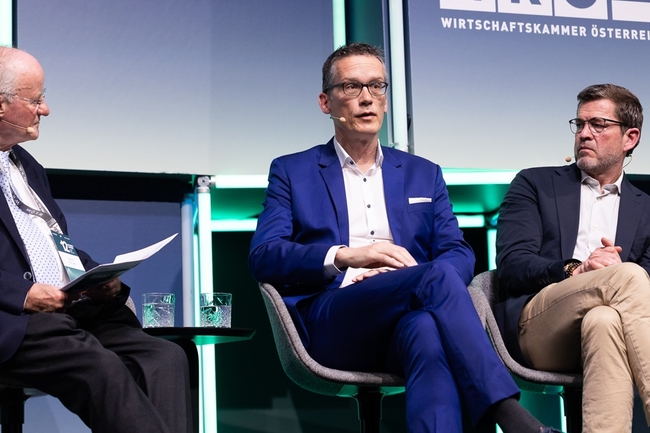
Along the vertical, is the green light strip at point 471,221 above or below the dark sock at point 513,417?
above

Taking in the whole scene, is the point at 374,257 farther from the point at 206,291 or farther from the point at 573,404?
the point at 206,291

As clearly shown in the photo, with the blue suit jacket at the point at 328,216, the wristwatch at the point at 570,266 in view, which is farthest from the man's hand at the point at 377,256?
the wristwatch at the point at 570,266

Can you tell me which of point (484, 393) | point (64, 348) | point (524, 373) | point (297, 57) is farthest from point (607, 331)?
point (297, 57)

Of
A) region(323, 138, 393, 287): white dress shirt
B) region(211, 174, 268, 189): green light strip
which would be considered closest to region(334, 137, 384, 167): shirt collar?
region(323, 138, 393, 287): white dress shirt

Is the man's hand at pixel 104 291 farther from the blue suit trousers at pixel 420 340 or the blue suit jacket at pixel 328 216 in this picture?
the blue suit trousers at pixel 420 340

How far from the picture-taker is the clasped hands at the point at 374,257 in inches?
109

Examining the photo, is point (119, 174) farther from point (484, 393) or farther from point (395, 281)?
point (484, 393)

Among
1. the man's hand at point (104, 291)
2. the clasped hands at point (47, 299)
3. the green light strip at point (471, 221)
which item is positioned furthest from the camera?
the green light strip at point (471, 221)

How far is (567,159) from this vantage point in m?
3.78

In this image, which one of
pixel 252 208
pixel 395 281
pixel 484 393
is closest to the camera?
pixel 484 393

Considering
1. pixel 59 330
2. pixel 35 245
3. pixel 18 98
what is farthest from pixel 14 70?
pixel 59 330

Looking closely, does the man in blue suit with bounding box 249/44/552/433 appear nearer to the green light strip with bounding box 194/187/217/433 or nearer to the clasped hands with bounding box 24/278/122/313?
the green light strip with bounding box 194/187/217/433

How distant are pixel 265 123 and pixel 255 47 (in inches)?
13.0

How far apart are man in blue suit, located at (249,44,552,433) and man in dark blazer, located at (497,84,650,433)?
28 cm
